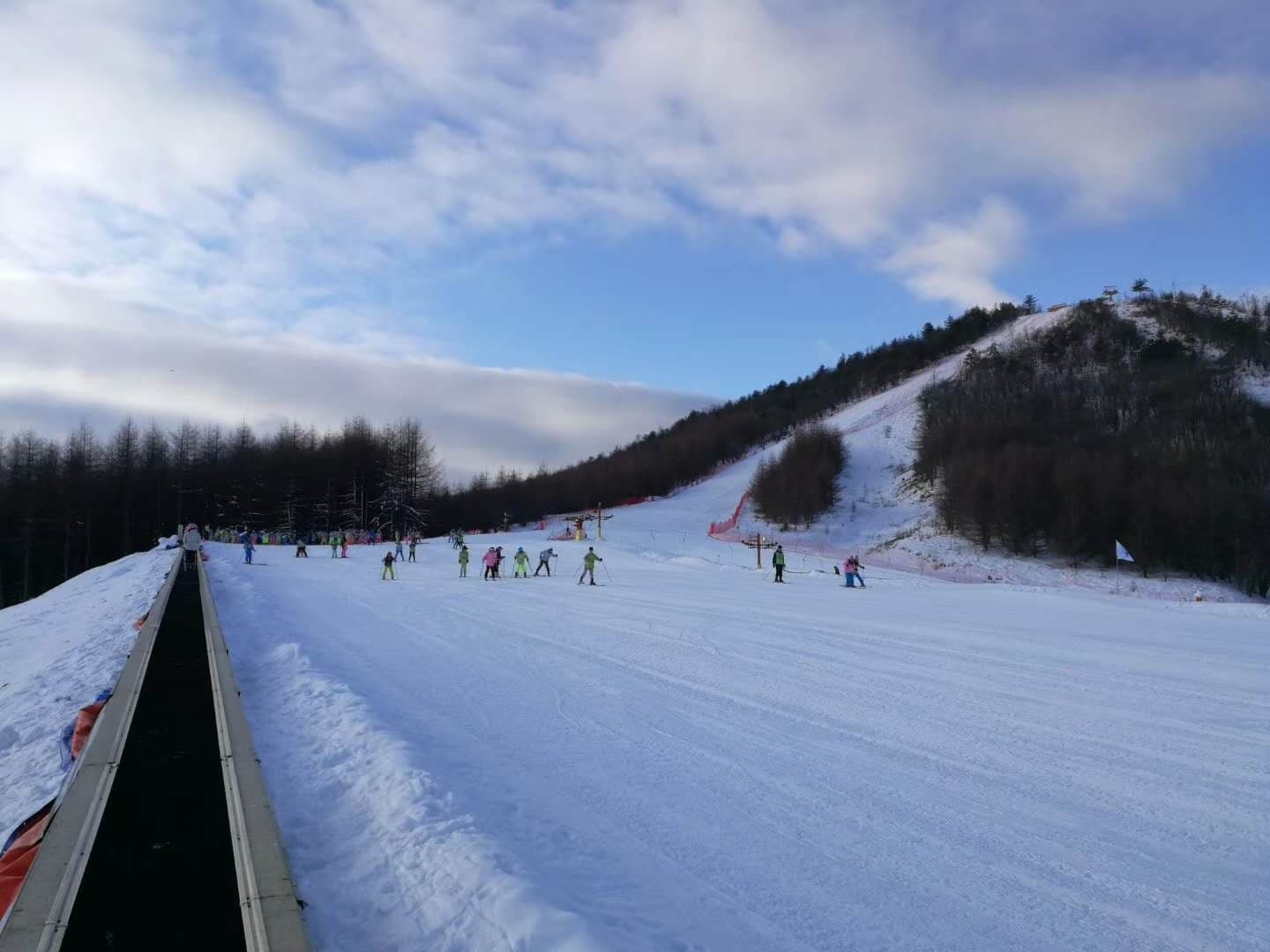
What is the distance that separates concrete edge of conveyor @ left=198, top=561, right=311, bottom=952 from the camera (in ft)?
12.8

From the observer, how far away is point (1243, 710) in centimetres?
876

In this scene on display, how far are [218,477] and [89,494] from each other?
1337 cm

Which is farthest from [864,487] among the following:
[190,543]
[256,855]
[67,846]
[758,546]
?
[67,846]

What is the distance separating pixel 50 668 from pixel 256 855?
1119 cm

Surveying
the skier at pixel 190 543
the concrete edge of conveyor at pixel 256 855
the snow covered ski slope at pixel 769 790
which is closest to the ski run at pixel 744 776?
the snow covered ski slope at pixel 769 790

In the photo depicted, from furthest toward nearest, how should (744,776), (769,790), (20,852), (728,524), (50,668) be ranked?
(728,524)
(50,668)
(744,776)
(769,790)
(20,852)

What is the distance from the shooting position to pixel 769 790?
20.6ft

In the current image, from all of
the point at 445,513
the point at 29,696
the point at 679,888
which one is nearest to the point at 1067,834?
the point at 679,888

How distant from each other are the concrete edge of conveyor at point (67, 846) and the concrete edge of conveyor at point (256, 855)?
2.63ft

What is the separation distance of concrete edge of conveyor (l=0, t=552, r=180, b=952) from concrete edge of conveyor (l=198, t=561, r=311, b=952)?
0.80 meters

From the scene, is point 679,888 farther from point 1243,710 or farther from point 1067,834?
point 1243,710

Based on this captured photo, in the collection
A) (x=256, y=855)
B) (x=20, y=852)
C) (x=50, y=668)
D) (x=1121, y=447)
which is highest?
(x=1121, y=447)

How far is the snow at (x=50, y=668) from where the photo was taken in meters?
7.32

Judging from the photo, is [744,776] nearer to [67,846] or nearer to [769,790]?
[769,790]
